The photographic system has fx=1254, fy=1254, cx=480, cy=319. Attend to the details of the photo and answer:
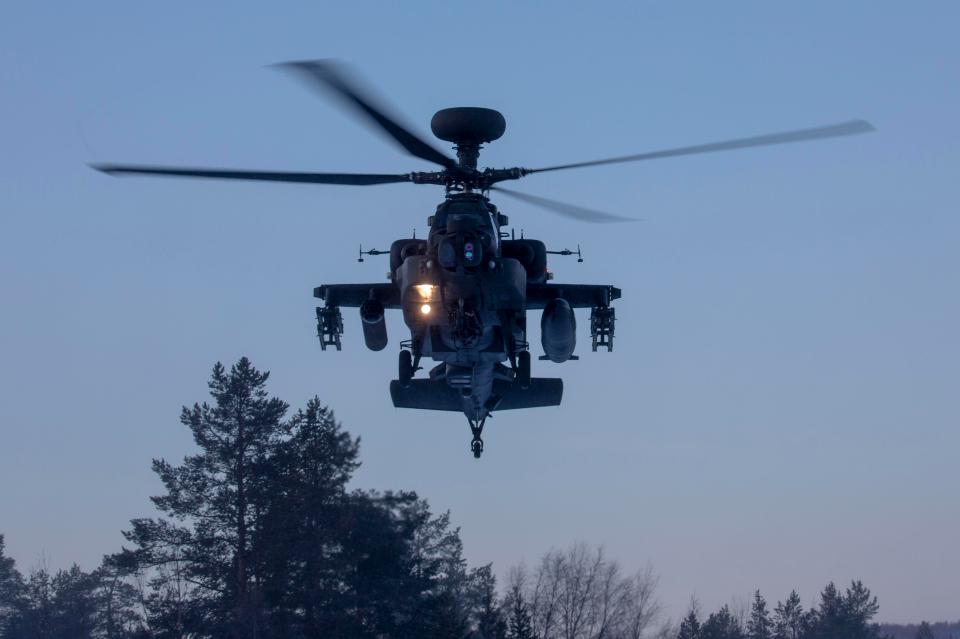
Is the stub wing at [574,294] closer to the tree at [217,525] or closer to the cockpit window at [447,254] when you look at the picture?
the cockpit window at [447,254]

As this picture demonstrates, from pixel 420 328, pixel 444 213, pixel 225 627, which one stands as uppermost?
pixel 444 213

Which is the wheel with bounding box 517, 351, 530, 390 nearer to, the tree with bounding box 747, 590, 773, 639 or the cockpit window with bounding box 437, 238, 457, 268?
the cockpit window with bounding box 437, 238, 457, 268

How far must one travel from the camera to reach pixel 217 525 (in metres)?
49.4

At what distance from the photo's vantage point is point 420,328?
2517cm

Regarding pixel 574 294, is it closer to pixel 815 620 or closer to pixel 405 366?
pixel 405 366

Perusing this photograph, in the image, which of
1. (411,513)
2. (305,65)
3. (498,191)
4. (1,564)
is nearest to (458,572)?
(411,513)

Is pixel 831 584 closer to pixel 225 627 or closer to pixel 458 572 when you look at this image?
pixel 458 572

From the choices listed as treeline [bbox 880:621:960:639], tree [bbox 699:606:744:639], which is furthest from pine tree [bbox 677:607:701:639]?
treeline [bbox 880:621:960:639]

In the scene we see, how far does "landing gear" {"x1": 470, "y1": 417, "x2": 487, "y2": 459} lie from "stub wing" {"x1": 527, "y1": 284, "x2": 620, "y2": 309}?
10.1ft

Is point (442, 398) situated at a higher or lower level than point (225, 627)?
A: higher

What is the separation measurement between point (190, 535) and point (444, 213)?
2880cm

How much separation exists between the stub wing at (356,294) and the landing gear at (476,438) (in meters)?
3.30

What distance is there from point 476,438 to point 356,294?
14.0 feet

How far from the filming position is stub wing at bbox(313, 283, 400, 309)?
28266mm
